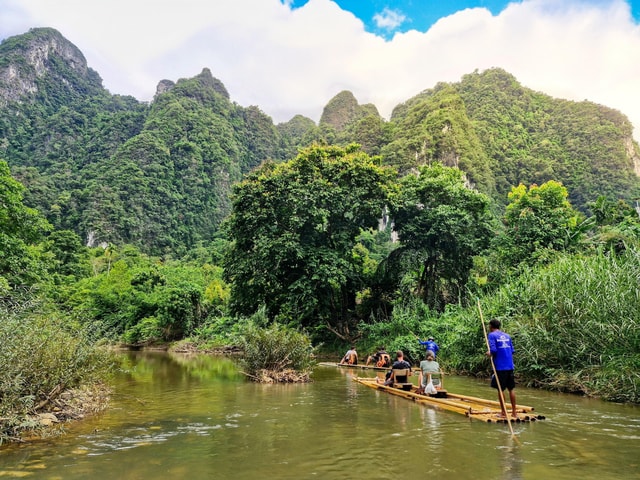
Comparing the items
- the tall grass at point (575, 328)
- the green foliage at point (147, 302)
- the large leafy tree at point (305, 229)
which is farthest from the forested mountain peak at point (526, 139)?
the tall grass at point (575, 328)

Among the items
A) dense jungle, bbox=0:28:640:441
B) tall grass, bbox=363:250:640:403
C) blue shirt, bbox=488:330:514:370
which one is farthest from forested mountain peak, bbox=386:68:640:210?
blue shirt, bbox=488:330:514:370

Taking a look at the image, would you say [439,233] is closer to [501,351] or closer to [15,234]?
[501,351]

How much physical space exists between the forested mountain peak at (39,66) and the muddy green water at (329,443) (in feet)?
352

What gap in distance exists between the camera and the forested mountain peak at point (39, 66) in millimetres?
94500

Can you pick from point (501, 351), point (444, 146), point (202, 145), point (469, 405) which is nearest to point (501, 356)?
point (501, 351)

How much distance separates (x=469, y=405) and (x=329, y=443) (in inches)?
123

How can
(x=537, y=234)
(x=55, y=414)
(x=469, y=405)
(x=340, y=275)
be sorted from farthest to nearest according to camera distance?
(x=340, y=275)
(x=537, y=234)
(x=469, y=405)
(x=55, y=414)

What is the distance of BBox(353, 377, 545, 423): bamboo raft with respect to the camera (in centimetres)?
688

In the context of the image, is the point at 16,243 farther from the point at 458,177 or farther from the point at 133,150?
the point at 133,150

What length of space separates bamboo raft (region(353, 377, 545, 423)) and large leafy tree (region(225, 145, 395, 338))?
32.4ft

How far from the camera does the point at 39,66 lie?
104312 mm

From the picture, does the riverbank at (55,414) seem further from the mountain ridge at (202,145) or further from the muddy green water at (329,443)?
the mountain ridge at (202,145)

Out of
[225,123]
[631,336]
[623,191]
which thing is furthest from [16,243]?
[225,123]

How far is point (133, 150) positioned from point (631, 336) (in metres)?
78.5
